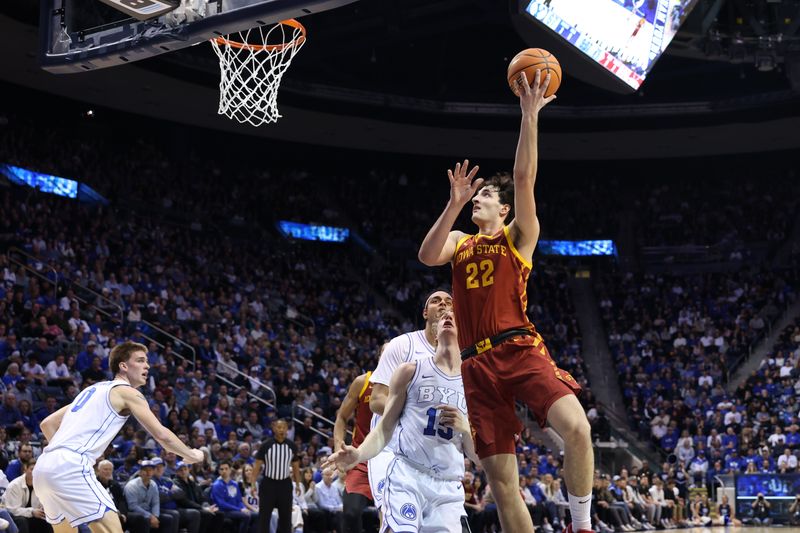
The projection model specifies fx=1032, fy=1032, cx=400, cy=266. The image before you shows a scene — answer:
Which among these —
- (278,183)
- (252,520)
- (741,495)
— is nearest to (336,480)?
(252,520)

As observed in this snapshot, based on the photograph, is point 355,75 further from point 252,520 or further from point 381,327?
point 252,520

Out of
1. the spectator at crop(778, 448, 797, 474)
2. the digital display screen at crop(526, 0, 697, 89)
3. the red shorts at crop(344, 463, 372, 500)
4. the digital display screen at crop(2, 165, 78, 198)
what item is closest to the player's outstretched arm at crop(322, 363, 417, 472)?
the red shorts at crop(344, 463, 372, 500)

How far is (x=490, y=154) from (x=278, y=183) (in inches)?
279

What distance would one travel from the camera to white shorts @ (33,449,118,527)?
23.2 feet

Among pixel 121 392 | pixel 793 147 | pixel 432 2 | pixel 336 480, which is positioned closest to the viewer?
pixel 121 392

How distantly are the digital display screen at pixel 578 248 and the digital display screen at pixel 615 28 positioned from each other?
1827 centimetres

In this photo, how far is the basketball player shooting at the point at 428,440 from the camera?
244 inches

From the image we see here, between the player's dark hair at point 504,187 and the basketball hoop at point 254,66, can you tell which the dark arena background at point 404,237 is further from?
the player's dark hair at point 504,187

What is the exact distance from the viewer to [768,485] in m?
21.8

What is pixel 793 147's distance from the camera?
3344 cm

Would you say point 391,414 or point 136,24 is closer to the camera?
point 391,414

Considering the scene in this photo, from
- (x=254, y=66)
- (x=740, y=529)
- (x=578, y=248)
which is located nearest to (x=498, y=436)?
(x=254, y=66)

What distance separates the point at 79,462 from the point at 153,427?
0.69 metres

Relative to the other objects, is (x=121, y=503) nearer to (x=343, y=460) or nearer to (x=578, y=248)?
(x=343, y=460)
